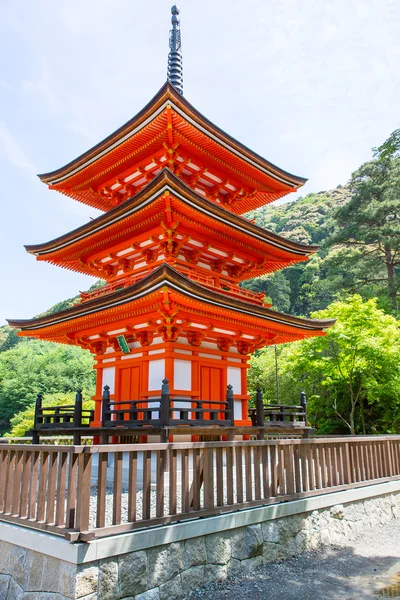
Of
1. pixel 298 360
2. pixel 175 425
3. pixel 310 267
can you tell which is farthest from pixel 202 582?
pixel 310 267

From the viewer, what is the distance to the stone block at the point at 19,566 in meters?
5.59

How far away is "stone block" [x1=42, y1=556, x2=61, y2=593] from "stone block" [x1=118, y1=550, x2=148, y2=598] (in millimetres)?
695

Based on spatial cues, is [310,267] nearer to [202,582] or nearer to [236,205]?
[236,205]

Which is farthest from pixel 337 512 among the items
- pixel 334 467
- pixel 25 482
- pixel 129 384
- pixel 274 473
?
pixel 129 384

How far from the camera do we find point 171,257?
41.3ft

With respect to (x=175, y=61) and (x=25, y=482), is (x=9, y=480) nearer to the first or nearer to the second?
(x=25, y=482)

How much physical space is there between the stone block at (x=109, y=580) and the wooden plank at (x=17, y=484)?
69.8 inches

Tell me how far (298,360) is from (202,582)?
17.0 metres

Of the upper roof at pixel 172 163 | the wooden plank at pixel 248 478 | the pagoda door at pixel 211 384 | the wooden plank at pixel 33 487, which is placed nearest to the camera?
the wooden plank at pixel 33 487

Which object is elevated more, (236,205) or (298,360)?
(236,205)

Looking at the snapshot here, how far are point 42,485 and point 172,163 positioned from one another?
33.2 ft

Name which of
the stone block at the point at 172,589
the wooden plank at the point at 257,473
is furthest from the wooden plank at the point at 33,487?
the wooden plank at the point at 257,473

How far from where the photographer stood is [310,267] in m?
70.9

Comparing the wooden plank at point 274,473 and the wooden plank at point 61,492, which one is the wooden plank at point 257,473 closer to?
the wooden plank at point 274,473
